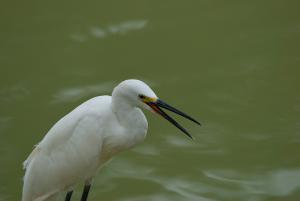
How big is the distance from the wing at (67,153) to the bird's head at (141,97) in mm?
211

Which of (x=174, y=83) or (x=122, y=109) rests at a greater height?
(x=174, y=83)

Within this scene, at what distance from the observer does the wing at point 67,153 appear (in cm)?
372

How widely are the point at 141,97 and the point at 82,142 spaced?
430 mm

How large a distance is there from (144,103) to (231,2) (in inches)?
128

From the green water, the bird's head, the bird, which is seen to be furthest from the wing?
the green water

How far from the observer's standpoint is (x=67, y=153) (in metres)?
3.76

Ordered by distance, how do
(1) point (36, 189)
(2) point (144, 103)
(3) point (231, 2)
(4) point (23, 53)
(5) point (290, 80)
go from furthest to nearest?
(3) point (231, 2)
(4) point (23, 53)
(5) point (290, 80)
(1) point (36, 189)
(2) point (144, 103)

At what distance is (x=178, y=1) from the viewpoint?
21.8 ft

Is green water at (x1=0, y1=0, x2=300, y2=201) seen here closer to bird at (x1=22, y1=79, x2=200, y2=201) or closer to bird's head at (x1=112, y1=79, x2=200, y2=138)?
bird at (x1=22, y1=79, x2=200, y2=201)

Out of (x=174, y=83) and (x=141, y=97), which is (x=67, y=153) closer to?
(x=141, y=97)

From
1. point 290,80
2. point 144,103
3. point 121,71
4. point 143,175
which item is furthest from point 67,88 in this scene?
point 144,103

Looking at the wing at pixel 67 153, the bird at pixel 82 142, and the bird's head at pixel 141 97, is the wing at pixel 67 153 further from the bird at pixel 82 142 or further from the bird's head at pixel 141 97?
the bird's head at pixel 141 97

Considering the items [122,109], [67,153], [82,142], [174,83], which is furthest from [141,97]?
[174,83]

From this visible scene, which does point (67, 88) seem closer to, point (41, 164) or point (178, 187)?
point (178, 187)
